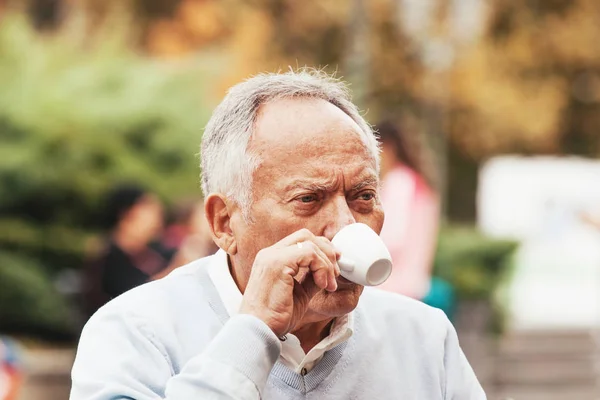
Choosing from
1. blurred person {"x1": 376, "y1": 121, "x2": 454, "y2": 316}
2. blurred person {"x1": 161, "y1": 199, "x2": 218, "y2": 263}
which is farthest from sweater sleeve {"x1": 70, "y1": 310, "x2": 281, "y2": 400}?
blurred person {"x1": 376, "y1": 121, "x2": 454, "y2": 316}

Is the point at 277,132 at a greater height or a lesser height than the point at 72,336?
greater

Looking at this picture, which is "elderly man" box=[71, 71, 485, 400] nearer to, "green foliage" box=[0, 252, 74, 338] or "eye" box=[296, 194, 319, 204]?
"eye" box=[296, 194, 319, 204]

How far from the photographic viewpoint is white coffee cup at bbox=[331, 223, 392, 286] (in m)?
2.11

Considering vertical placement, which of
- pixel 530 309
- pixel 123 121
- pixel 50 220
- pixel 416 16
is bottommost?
pixel 530 309

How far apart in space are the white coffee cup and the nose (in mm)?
58

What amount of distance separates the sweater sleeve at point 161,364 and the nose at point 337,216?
28cm

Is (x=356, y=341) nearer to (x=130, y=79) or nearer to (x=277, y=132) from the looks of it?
(x=277, y=132)

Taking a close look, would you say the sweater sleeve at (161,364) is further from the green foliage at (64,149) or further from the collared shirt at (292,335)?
the green foliage at (64,149)

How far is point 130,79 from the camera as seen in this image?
1214cm

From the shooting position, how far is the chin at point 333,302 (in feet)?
7.28

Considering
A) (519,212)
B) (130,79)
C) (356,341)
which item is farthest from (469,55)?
(356,341)

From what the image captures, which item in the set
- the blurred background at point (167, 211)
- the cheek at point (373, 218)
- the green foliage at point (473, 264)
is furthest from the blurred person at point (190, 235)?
the cheek at point (373, 218)

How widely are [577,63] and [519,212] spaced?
1359 cm

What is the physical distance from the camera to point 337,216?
2.25 m
